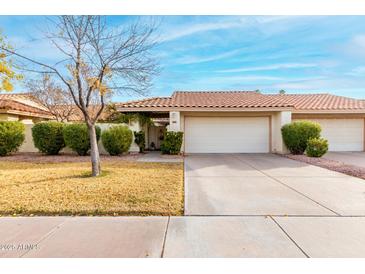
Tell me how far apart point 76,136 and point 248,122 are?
986 cm

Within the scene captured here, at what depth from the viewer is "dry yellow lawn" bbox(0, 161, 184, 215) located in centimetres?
471

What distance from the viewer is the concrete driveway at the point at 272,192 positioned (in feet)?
15.7

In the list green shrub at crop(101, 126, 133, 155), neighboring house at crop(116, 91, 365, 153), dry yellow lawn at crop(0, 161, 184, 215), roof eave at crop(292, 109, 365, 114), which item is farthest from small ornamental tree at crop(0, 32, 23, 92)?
roof eave at crop(292, 109, 365, 114)

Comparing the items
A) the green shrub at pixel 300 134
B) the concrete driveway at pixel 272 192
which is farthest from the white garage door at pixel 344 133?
the concrete driveway at pixel 272 192

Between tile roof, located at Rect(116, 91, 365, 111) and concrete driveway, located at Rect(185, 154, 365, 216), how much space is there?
6194mm

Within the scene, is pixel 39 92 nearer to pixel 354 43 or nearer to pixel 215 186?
pixel 215 186

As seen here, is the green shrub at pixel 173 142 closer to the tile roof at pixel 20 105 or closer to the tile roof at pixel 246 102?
the tile roof at pixel 246 102

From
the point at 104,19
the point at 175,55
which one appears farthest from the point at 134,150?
the point at 104,19

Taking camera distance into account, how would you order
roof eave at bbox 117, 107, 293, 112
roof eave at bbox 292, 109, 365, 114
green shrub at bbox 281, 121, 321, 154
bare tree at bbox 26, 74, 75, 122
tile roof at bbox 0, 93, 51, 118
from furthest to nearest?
bare tree at bbox 26, 74, 75, 122, tile roof at bbox 0, 93, 51, 118, roof eave at bbox 292, 109, 365, 114, roof eave at bbox 117, 107, 293, 112, green shrub at bbox 281, 121, 321, 154

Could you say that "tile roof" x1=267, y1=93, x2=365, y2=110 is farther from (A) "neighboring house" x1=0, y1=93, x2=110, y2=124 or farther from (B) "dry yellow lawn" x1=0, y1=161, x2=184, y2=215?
(A) "neighboring house" x1=0, y1=93, x2=110, y2=124

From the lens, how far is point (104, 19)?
7.77m

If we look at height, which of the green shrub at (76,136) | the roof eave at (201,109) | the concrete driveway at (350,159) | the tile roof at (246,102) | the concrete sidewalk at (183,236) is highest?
the tile roof at (246,102)

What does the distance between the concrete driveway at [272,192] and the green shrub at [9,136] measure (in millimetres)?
10524

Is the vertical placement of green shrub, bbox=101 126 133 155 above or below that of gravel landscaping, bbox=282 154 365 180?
above
